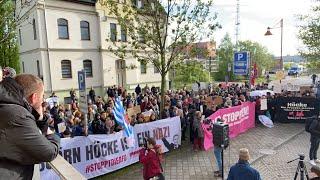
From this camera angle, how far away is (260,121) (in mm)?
17719

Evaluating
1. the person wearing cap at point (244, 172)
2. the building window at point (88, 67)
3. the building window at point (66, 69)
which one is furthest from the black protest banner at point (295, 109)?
the building window at point (66, 69)

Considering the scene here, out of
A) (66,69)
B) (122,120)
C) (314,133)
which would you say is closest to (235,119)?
(314,133)

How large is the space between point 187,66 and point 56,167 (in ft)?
36.3

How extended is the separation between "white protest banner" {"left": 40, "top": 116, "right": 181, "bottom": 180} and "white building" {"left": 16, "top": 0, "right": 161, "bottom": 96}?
13830mm

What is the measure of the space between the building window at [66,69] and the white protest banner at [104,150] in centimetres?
1767

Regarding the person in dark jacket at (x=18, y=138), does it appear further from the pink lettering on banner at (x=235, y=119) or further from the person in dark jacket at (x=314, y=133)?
the pink lettering on banner at (x=235, y=119)

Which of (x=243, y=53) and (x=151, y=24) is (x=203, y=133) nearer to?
(x=151, y=24)

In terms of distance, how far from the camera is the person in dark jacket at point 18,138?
2.03 meters

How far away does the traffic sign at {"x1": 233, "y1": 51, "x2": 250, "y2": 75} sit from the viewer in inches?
659

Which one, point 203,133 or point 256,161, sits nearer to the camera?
point 256,161

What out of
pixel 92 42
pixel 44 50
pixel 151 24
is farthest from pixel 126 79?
pixel 151 24

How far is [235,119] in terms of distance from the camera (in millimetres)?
15039

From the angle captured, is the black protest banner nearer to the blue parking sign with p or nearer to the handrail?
the blue parking sign with p

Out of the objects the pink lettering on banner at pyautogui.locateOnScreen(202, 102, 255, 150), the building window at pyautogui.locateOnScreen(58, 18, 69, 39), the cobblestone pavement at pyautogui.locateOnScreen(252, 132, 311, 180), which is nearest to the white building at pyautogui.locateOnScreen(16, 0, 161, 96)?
the building window at pyautogui.locateOnScreen(58, 18, 69, 39)
